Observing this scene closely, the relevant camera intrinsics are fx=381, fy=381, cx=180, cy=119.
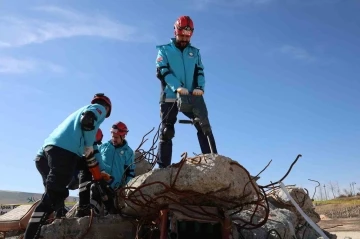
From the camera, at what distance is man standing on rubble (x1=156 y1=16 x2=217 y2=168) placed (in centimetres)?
498

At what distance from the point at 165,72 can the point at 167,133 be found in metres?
0.82

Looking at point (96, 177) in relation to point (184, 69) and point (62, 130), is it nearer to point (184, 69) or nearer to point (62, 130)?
point (62, 130)

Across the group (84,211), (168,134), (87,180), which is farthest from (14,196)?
(168,134)

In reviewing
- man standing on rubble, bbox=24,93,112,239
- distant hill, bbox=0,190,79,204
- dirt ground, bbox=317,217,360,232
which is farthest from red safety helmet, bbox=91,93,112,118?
distant hill, bbox=0,190,79,204

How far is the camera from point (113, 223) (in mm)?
4387

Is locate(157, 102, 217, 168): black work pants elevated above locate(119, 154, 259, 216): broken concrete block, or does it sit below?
above

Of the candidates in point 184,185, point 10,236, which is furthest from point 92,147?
point 10,236

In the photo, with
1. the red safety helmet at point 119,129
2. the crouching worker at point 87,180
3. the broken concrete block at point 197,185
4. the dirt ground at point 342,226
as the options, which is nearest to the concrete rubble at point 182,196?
the broken concrete block at point 197,185

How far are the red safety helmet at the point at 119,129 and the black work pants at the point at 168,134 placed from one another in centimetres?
202

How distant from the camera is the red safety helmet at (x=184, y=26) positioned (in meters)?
5.23

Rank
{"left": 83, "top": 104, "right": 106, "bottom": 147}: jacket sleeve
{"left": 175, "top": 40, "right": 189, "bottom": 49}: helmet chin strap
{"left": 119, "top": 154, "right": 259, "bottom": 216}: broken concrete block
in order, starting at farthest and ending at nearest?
{"left": 175, "top": 40, "right": 189, "bottom": 49}: helmet chin strap < {"left": 83, "top": 104, "right": 106, "bottom": 147}: jacket sleeve < {"left": 119, "top": 154, "right": 259, "bottom": 216}: broken concrete block

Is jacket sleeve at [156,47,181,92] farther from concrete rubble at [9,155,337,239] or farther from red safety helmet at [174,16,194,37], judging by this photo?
concrete rubble at [9,155,337,239]

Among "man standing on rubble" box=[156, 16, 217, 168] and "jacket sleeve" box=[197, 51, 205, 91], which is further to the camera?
"jacket sleeve" box=[197, 51, 205, 91]

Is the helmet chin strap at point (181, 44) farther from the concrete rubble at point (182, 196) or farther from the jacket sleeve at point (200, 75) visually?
the concrete rubble at point (182, 196)
